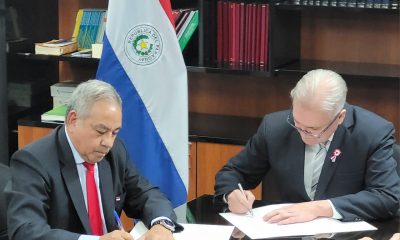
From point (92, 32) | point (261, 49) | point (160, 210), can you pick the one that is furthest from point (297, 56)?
point (160, 210)

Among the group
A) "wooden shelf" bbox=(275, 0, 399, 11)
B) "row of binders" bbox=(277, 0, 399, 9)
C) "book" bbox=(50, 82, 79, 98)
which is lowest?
"book" bbox=(50, 82, 79, 98)

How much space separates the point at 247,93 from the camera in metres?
4.70

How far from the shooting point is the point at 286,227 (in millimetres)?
2740

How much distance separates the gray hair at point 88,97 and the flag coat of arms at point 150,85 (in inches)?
31.5

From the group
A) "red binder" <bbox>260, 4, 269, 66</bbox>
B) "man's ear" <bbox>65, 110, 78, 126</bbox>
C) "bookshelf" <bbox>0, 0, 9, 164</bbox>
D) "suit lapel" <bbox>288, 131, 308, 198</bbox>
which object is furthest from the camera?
"bookshelf" <bbox>0, 0, 9, 164</bbox>

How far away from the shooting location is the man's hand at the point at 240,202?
2.90m

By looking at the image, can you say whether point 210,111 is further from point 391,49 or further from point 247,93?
point 391,49

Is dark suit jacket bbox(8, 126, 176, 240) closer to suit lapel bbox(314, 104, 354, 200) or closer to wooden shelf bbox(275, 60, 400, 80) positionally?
suit lapel bbox(314, 104, 354, 200)

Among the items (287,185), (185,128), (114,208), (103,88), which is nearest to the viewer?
(103,88)

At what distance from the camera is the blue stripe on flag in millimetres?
3389

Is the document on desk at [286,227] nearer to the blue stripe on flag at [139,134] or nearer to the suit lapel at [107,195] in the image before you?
the suit lapel at [107,195]

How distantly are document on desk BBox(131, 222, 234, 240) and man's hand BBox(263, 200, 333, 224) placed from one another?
17 centimetres

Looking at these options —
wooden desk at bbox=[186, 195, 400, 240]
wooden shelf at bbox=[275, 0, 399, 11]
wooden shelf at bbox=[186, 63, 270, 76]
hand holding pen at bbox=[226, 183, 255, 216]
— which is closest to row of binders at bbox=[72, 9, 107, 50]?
wooden shelf at bbox=[186, 63, 270, 76]

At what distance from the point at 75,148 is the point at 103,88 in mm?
245
